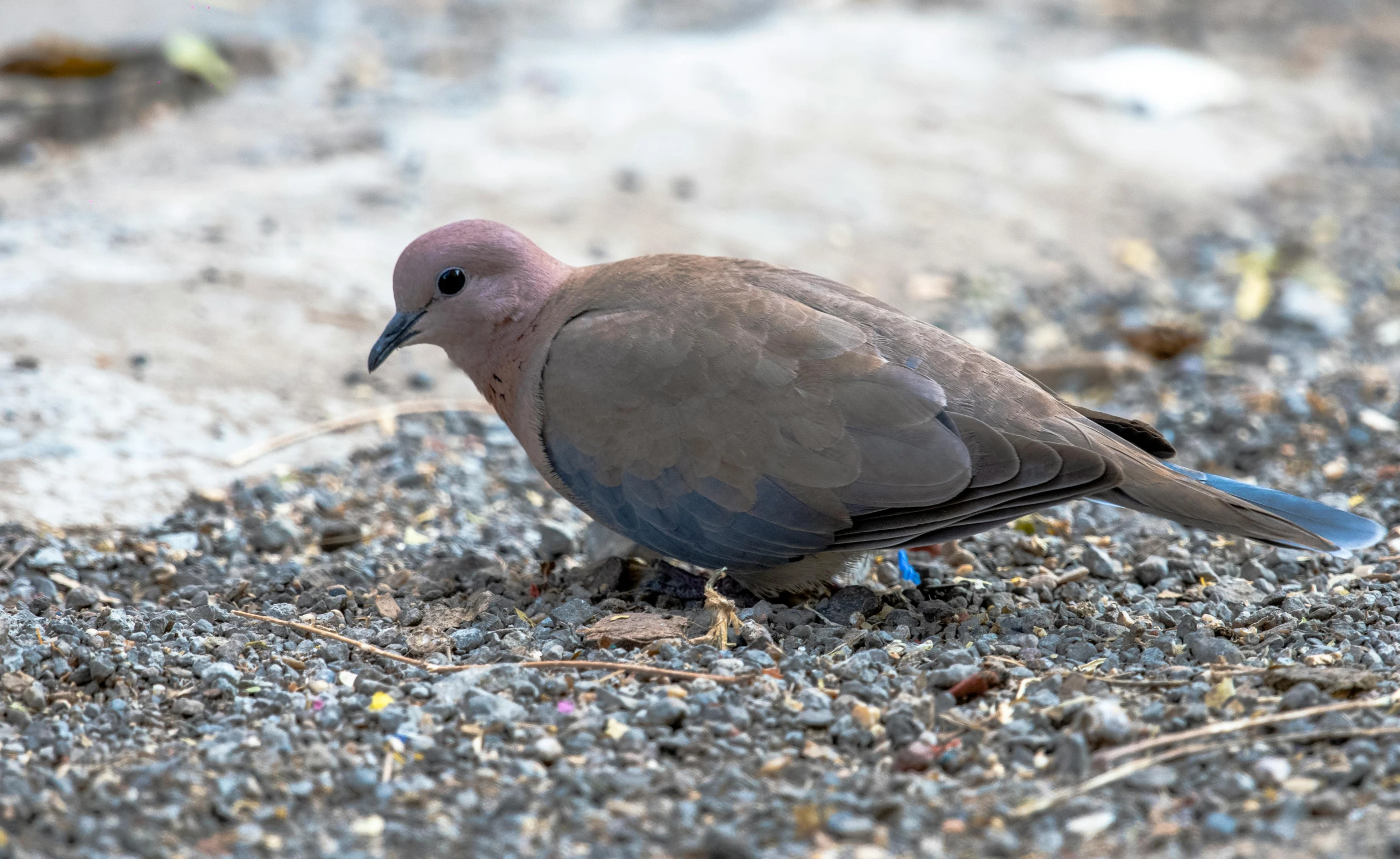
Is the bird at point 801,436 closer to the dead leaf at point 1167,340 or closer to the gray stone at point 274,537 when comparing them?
the gray stone at point 274,537

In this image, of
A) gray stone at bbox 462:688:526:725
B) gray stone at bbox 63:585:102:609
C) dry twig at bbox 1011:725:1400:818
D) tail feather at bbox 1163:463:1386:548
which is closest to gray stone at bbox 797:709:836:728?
dry twig at bbox 1011:725:1400:818

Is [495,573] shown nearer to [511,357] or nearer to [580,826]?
[511,357]

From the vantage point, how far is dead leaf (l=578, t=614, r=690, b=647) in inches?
130

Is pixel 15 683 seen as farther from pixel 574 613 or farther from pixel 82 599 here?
pixel 574 613

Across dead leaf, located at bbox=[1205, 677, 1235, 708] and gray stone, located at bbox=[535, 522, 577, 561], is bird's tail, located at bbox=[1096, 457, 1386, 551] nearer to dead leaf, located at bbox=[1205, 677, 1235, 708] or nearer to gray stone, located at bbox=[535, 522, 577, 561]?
dead leaf, located at bbox=[1205, 677, 1235, 708]

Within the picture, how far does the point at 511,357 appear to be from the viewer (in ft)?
12.5

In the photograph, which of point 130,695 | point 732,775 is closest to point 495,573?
point 130,695

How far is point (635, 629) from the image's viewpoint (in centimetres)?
333

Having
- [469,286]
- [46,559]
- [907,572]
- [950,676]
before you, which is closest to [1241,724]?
[950,676]

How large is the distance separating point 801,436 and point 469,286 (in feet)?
3.60

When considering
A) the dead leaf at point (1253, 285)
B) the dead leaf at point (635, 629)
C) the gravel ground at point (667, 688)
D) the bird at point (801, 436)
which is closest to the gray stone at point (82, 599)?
the gravel ground at point (667, 688)

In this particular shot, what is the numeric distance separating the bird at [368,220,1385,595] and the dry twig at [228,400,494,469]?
5.06 feet

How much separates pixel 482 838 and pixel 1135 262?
18.4 feet

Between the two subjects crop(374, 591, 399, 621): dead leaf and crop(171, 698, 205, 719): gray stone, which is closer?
crop(171, 698, 205, 719): gray stone
